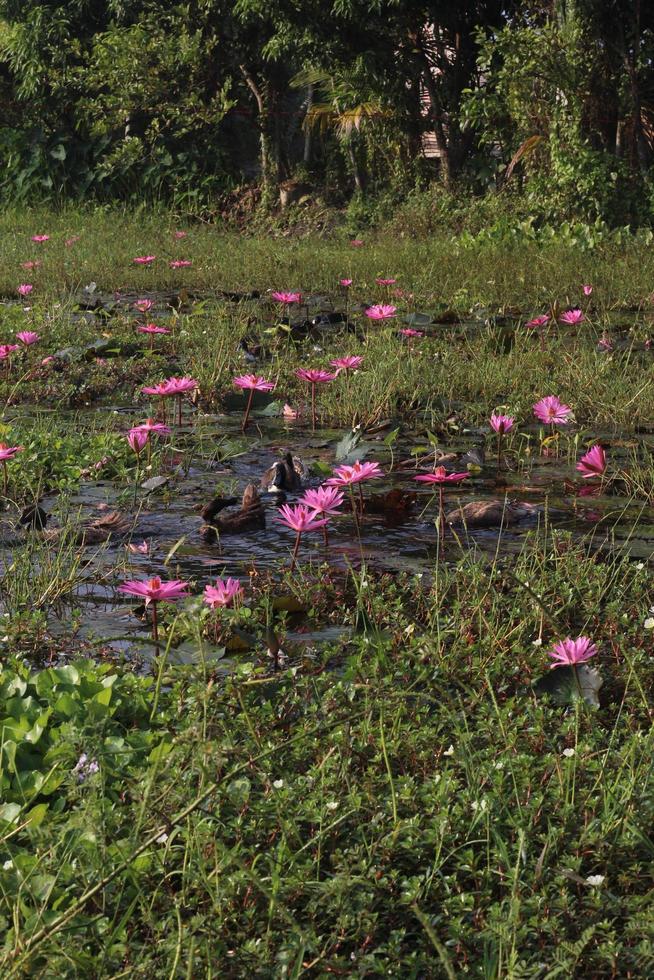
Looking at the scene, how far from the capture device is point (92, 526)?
2.91 metres

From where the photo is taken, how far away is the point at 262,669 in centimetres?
195

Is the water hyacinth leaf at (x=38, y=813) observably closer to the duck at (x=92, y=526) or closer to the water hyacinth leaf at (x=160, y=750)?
the water hyacinth leaf at (x=160, y=750)

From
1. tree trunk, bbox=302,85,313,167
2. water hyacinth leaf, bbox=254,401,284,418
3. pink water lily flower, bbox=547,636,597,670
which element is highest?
tree trunk, bbox=302,85,313,167

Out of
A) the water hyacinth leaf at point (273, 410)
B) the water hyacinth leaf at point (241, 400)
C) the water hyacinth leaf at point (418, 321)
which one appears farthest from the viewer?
the water hyacinth leaf at point (418, 321)

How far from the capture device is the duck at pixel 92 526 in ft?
9.34

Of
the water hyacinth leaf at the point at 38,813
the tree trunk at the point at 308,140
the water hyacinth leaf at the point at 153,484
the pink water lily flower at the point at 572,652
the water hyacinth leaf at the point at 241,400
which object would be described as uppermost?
the tree trunk at the point at 308,140

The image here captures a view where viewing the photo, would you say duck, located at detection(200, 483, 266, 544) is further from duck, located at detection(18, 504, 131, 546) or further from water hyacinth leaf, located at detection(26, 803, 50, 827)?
water hyacinth leaf, located at detection(26, 803, 50, 827)

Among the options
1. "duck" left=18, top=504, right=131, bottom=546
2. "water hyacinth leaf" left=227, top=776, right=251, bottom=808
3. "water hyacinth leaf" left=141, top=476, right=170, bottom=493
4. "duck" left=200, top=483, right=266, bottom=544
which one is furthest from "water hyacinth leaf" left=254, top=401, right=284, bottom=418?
"water hyacinth leaf" left=227, top=776, right=251, bottom=808

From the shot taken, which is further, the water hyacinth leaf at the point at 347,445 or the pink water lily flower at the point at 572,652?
the water hyacinth leaf at the point at 347,445

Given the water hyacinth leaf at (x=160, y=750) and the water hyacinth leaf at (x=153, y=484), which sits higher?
the water hyacinth leaf at (x=160, y=750)

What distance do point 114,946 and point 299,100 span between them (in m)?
15.8

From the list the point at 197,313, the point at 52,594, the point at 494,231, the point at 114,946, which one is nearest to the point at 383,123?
the point at 494,231

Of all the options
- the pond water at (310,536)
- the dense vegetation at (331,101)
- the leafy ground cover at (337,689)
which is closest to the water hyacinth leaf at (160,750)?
the leafy ground cover at (337,689)

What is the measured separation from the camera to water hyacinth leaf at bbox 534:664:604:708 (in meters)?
1.96
